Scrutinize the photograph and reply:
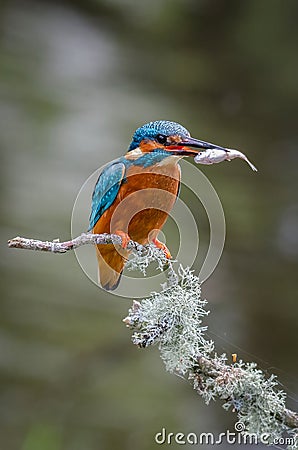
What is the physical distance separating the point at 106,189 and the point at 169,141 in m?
0.13

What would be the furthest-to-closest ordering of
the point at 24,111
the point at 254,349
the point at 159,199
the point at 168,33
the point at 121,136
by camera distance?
1. the point at 168,33
2. the point at 24,111
3. the point at 121,136
4. the point at 254,349
5. the point at 159,199

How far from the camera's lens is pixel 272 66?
9.07ft

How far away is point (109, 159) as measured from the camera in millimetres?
2361

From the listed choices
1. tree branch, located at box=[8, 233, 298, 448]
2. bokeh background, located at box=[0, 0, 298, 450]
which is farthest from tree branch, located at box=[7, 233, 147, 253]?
bokeh background, located at box=[0, 0, 298, 450]

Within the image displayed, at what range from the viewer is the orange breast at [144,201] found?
770 millimetres

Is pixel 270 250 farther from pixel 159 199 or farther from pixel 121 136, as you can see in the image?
pixel 159 199

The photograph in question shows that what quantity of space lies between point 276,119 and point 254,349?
3.29 feet

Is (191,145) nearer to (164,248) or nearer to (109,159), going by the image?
(164,248)

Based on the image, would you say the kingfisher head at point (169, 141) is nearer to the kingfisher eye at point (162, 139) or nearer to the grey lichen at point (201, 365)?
the kingfisher eye at point (162, 139)


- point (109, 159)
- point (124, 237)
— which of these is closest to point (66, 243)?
point (124, 237)

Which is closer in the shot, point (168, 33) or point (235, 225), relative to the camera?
point (235, 225)

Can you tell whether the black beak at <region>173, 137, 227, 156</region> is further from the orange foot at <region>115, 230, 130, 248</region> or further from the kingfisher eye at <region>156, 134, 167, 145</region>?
the orange foot at <region>115, 230, 130, 248</region>

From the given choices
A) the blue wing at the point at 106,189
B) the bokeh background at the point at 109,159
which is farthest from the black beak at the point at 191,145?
the bokeh background at the point at 109,159

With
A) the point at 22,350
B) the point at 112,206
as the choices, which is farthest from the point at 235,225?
the point at 112,206
